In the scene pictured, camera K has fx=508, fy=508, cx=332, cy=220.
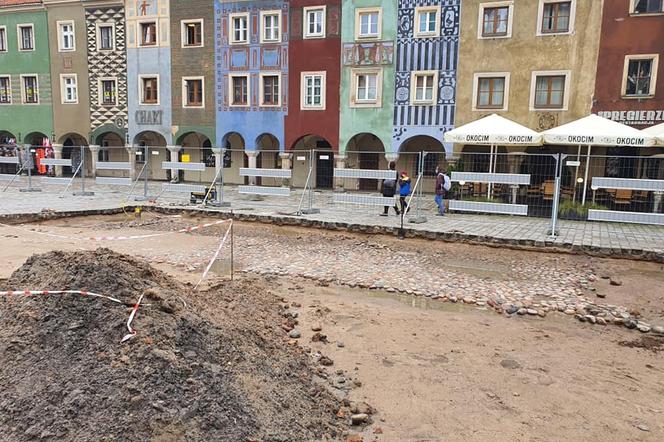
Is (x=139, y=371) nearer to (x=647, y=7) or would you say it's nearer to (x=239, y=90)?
(x=647, y=7)

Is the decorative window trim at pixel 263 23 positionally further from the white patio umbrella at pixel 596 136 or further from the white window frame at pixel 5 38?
the white window frame at pixel 5 38

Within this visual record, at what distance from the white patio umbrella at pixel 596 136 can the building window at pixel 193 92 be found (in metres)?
18.6

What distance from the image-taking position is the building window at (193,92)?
27828mm

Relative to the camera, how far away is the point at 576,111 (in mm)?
20875

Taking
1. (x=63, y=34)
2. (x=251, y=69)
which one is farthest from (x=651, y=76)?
(x=63, y=34)

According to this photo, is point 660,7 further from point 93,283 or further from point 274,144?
point 93,283

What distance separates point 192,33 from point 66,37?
27.1 feet

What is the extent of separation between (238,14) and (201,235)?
57.5 feet

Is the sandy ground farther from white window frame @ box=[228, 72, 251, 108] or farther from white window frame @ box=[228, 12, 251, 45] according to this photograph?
white window frame @ box=[228, 12, 251, 45]

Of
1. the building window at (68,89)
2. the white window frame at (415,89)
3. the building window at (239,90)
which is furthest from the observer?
the building window at (68,89)

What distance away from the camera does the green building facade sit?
30.3 meters

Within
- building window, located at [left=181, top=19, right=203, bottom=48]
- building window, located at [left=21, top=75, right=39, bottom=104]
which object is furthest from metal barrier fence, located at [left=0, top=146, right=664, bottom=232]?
building window, located at [left=21, top=75, right=39, bottom=104]

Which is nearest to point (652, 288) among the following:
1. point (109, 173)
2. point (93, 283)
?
point (93, 283)

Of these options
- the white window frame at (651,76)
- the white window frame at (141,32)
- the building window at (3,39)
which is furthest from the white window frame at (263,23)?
the building window at (3,39)
